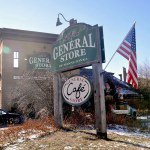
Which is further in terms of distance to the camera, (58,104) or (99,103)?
(58,104)

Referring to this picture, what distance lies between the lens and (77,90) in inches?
389

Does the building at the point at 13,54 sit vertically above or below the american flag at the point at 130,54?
above

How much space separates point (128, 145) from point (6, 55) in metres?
22.6

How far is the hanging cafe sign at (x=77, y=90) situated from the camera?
953 cm

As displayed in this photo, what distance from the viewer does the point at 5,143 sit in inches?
346

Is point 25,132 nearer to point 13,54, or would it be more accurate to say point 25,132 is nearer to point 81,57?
point 81,57

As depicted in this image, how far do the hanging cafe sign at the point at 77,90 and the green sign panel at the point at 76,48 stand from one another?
0.57m

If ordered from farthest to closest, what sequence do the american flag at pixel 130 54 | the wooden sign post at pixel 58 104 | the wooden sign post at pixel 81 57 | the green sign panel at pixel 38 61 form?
the green sign panel at pixel 38 61
the wooden sign post at pixel 58 104
the american flag at pixel 130 54
the wooden sign post at pixel 81 57

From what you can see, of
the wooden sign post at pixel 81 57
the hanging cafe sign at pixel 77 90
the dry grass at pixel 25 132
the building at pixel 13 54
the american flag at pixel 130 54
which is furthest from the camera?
the building at pixel 13 54

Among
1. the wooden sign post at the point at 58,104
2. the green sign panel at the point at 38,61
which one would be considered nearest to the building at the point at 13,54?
the green sign panel at the point at 38,61

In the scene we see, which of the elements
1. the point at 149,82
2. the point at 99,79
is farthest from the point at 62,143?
the point at 149,82

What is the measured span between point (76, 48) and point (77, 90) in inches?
65.3

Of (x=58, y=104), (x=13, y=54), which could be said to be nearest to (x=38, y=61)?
(x=13, y=54)

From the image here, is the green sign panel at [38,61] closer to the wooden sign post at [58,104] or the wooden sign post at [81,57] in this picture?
the wooden sign post at [58,104]
